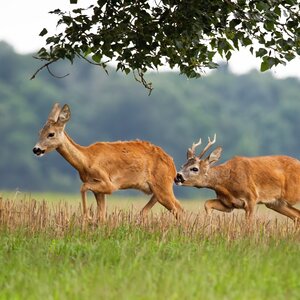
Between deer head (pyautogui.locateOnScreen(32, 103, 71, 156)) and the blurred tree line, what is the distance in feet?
155

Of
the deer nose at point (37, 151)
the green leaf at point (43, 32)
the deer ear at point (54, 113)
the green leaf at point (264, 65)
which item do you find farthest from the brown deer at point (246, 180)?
the green leaf at point (43, 32)

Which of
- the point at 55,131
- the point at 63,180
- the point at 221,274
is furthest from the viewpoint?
the point at 63,180

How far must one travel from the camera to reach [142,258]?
10.8m

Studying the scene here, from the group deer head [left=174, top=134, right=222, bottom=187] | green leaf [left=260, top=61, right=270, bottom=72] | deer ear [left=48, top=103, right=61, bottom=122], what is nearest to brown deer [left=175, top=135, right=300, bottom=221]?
deer head [left=174, top=134, right=222, bottom=187]

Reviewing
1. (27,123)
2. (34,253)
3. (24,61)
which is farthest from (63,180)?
(34,253)

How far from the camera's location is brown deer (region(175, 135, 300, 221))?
57.1ft

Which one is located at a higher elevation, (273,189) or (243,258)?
(273,189)

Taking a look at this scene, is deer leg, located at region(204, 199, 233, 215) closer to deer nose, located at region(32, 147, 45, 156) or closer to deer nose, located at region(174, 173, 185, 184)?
deer nose, located at region(174, 173, 185, 184)

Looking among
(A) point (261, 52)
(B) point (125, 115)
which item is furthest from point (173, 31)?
(B) point (125, 115)

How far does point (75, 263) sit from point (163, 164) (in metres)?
6.37

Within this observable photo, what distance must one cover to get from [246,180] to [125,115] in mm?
55291

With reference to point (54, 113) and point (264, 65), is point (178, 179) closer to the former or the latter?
point (54, 113)

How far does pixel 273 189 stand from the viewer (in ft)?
58.5

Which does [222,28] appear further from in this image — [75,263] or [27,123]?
[27,123]
